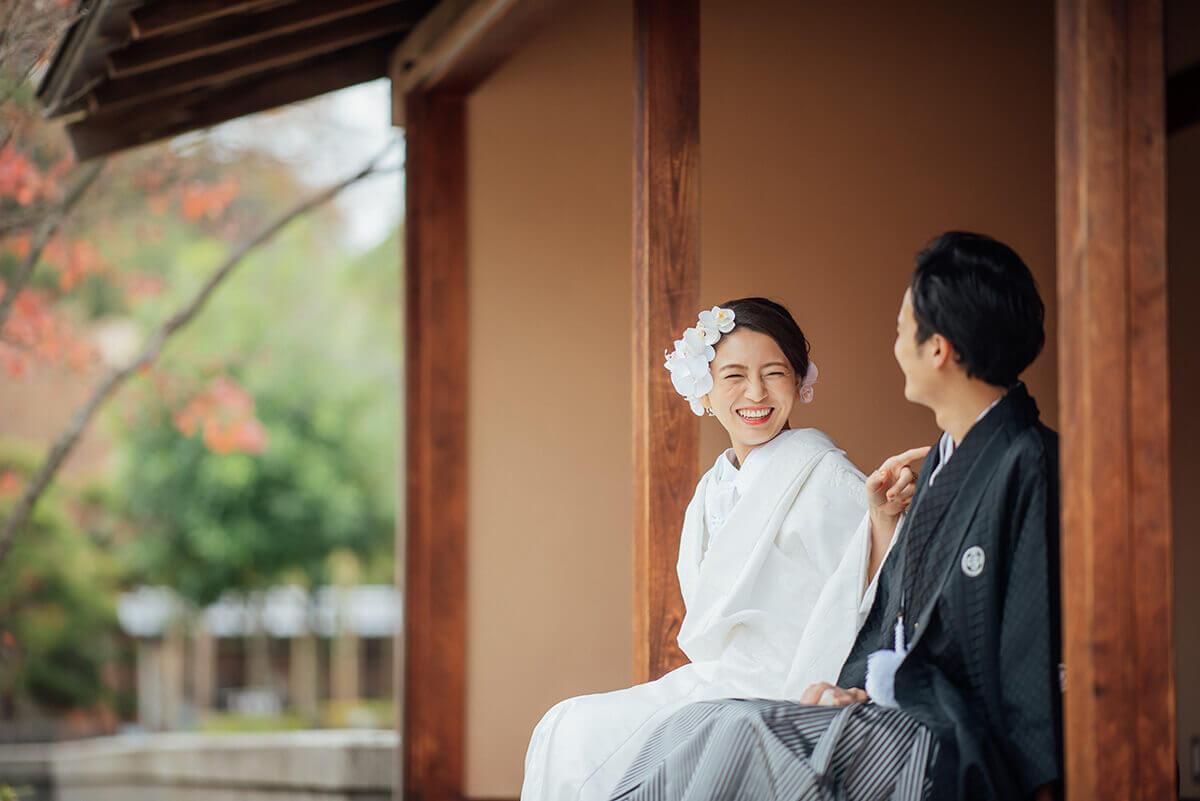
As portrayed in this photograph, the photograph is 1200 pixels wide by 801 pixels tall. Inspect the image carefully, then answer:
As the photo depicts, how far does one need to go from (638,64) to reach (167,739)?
5.99 meters

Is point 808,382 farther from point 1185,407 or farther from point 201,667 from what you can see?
point 201,667

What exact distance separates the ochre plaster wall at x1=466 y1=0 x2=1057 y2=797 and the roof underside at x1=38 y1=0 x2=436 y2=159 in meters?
0.58

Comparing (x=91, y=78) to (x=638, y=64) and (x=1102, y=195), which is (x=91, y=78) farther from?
(x=1102, y=195)

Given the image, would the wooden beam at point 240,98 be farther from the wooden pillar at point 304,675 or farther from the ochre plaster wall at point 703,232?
the wooden pillar at point 304,675

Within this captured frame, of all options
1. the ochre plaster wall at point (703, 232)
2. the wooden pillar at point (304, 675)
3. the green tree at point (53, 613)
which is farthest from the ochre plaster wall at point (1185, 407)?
the green tree at point (53, 613)

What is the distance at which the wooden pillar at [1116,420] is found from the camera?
1832 millimetres

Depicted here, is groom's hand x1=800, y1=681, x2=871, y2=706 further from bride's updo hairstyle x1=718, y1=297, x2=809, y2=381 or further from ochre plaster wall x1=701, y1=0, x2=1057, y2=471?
ochre plaster wall x1=701, y1=0, x2=1057, y2=471

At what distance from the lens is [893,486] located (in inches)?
95.4

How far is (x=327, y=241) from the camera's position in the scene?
1248cm

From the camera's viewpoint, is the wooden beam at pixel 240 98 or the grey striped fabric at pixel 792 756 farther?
the wooden beam at pixel 240 98

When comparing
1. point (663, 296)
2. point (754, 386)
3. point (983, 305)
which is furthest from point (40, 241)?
point (983, 305)

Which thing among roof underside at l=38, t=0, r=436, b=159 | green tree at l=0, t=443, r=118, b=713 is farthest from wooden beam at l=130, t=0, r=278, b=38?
green tree at l=0, t=443, r=118, b=713

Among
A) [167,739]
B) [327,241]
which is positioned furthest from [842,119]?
[327,241]

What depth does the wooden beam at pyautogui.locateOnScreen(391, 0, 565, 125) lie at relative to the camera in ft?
12.2
